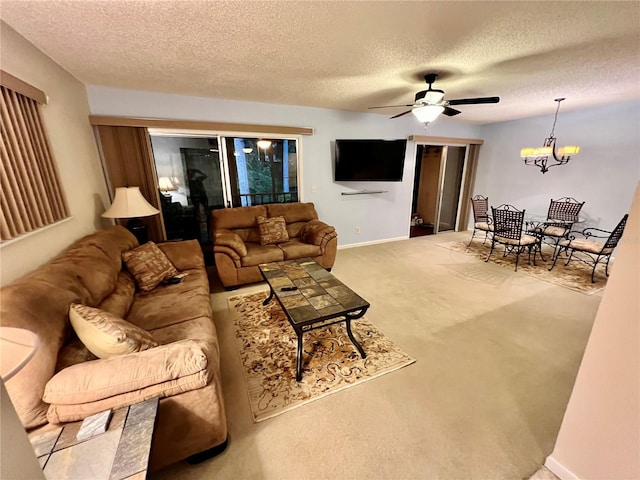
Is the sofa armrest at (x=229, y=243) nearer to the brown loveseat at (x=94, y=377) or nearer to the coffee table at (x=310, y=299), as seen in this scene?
the coffee table at (x=310, y=299)

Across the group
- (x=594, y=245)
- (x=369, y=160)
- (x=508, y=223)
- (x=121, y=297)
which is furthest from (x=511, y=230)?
(x=121, y=297)

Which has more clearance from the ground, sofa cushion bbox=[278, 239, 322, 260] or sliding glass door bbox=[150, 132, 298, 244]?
sliding glass door bbox=[150, 132, 298, 244]

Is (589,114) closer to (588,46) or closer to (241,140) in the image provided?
(588,46)

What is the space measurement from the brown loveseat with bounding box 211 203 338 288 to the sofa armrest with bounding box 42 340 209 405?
194cm

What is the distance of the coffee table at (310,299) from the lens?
185 cm

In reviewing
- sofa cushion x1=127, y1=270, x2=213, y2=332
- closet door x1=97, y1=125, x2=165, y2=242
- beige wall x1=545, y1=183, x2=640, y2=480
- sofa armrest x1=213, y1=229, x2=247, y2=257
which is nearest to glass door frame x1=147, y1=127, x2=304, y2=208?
closet door x1=97, y1=125, x2=165, y2=242

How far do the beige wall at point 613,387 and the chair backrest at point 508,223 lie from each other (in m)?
3.24

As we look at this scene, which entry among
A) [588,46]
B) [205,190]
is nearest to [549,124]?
[588,46]

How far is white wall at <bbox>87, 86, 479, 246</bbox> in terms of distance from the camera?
322 cm

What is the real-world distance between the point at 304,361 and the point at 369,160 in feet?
11.2

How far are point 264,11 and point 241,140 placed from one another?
2.43 meters

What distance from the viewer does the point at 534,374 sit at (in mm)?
1943

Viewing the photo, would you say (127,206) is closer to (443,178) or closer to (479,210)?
(479,210)

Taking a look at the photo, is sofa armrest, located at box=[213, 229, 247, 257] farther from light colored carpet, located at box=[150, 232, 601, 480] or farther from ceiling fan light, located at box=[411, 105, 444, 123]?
ceiling fan light, located at box=[411, 105, 444, 123]
